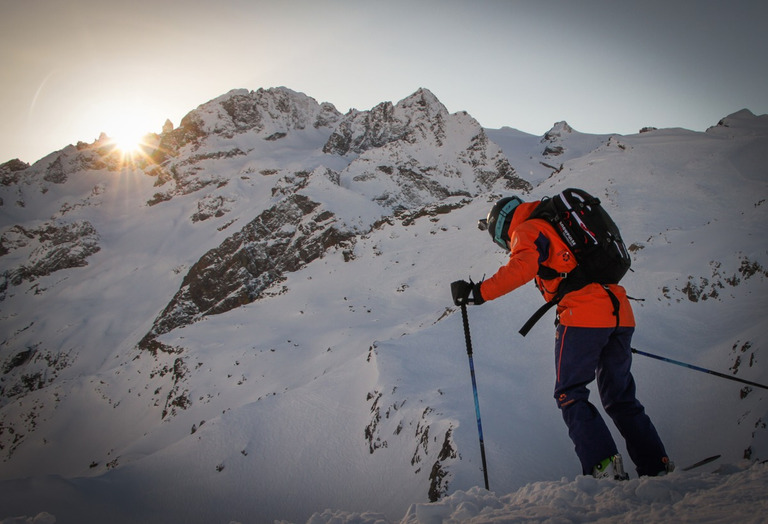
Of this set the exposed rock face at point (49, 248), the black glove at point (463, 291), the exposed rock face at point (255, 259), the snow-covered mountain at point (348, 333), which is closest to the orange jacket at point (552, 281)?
the black glove at point (463, 291)

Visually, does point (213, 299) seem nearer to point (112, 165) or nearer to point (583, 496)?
point (583, 496)

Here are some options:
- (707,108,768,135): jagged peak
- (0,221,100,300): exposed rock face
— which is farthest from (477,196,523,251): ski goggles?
(0,221,100,300): exposed rock face

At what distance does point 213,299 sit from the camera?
147ft

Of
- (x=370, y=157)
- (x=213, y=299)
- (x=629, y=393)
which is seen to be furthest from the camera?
(x=370, y=157)

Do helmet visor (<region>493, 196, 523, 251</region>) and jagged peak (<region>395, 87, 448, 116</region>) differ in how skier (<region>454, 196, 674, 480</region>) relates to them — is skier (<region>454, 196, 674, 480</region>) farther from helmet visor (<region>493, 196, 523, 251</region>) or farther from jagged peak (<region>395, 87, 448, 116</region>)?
jagged peak (<region>395, 87, 448, 116</region>)

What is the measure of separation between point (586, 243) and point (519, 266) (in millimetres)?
765

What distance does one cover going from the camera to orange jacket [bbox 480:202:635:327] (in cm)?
367

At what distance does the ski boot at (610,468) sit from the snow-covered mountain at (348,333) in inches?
50.1

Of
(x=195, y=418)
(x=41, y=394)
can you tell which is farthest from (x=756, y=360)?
(x=41, y=394)

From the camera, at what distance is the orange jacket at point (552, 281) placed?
12.0 feet

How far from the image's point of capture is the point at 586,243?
376 cm

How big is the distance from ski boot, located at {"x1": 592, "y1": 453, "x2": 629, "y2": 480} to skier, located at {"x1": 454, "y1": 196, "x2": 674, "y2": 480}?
11cm

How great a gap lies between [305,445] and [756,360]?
37.0ft

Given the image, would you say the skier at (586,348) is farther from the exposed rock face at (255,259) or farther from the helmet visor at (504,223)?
the exposed rock face at (255,259)
